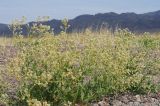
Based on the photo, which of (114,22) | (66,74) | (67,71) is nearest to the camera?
(66,74)

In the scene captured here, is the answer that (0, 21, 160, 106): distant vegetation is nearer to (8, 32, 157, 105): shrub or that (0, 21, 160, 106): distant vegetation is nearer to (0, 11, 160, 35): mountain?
(8, 32, 157, 105): shrub

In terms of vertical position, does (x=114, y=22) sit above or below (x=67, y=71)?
below

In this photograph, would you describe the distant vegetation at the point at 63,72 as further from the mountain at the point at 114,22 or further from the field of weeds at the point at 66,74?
the mountain at the point at 114,22

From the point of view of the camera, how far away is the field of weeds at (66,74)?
25.1 ft

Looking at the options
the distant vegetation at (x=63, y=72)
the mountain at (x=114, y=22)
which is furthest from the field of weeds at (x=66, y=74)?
the mountain at (x=114, y=22)

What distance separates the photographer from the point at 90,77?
845 centimetres

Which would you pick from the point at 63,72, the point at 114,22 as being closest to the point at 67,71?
the point at 63,72

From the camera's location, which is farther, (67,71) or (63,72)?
(67,71)

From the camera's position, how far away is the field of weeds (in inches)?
302

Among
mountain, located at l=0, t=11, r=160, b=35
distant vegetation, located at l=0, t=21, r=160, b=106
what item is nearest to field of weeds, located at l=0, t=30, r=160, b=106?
distant vegetation, located at l=0, t=21, r=160, b=106

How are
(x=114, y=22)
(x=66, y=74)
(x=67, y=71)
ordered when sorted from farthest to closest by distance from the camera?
1. (x=114, y=22)
2. (x=67, y=71)
3. (x=66, y=74)

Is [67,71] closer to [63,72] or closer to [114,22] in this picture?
Answer: [63,72]

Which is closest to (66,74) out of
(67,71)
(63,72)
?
(63,72)

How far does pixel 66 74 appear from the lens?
7.52 m
